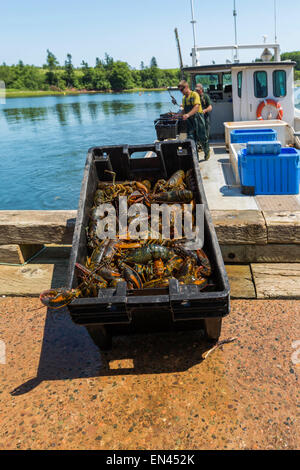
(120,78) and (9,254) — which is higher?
(120,78)

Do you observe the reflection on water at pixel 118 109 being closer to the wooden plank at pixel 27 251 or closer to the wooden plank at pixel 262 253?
the wooden plank at pixel 27 251

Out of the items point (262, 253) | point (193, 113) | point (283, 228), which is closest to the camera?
point (283, 228)

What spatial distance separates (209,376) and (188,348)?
443 mm

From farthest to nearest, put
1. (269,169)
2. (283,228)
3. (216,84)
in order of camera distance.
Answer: (216,84) < (269,169) < (283,228)

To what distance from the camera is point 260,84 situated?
1208 cm

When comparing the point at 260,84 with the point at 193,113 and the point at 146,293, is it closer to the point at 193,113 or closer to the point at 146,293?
the point at 193,113

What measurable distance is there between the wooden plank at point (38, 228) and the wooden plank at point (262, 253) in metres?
2.25

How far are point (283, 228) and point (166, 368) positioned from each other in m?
2.31

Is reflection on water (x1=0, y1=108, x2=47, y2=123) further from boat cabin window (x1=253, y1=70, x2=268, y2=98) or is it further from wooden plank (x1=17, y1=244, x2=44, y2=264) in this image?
wooden plank (x1=17, y1=244, x2=44, y2=264)

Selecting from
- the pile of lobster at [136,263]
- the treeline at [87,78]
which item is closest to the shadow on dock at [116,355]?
the pile of lobster at [136,263]

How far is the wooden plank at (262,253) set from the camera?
4527mm

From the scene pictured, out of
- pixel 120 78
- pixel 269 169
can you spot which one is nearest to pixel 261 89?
pixel 269 169

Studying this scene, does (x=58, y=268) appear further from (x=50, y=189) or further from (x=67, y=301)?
(x=50, y=189)
